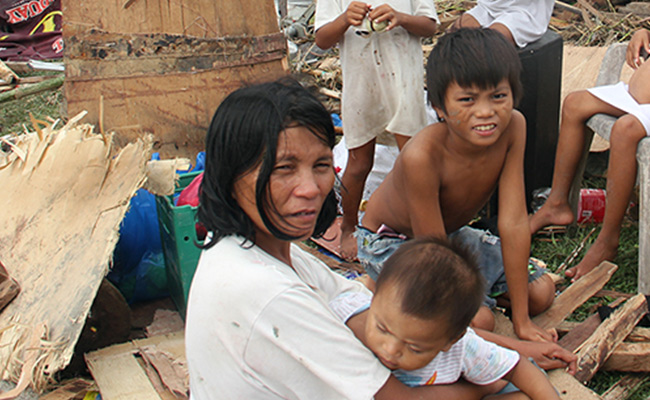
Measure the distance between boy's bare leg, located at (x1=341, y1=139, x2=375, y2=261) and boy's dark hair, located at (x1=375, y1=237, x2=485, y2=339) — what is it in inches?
77.7

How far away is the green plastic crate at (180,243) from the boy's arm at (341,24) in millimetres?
1254

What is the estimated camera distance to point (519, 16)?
12.8 ft

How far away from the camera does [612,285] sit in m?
3.12

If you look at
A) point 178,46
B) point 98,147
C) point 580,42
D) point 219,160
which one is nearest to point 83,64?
point 178,46

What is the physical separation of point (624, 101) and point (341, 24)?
60.5 inches

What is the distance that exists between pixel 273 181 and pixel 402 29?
7.62ft

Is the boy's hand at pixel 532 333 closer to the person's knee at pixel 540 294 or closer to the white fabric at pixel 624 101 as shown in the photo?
the person's knee at pixel 540 294

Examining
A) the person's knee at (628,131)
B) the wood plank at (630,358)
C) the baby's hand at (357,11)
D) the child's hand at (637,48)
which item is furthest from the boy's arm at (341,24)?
the wood plank at (630,358)

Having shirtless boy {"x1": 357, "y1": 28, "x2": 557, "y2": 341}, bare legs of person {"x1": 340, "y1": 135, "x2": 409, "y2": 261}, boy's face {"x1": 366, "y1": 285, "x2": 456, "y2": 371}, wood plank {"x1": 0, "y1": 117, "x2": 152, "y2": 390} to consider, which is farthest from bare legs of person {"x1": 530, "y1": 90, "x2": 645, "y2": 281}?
wood plank {"x1": 0, "y1": 117, "x2": 152, "y2": 390}

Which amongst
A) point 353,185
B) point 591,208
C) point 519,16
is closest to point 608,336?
point 591,208

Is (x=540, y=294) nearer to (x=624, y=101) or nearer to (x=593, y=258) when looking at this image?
(x=593, y=258)

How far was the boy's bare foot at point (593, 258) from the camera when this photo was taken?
3123mm

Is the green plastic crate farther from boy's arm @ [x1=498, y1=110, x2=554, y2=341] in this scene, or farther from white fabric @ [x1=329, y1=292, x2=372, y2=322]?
boy's arm @ [x1=498, y1=110, x2=554, y2=341]

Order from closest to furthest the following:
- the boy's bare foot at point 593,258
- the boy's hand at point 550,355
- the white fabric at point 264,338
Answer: the white fabric at point 264,338, the boy's hand at point 550,355, the boy's bare foot at point 593,258
